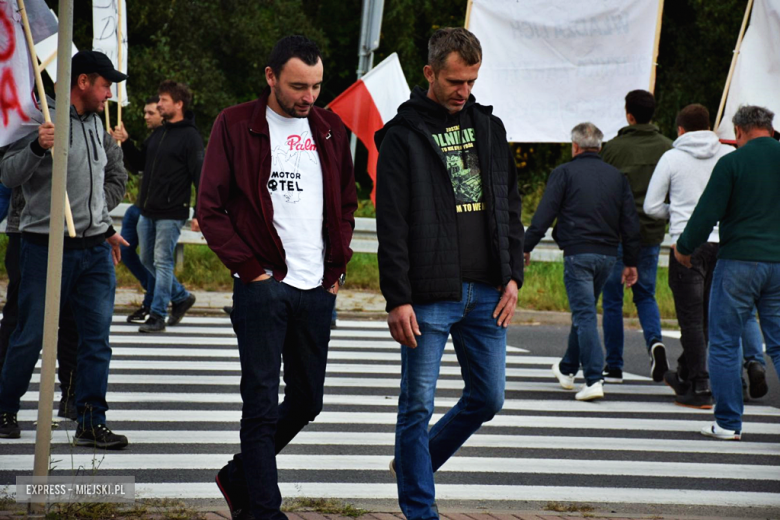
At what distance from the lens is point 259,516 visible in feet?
14.9

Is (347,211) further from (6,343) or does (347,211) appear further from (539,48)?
(539,48)

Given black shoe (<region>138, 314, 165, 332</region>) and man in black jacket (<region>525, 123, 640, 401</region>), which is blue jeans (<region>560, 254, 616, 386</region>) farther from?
black shoe (<region>138, 314, 165, 332</region>)

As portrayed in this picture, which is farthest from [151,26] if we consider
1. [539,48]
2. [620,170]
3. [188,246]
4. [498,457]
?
[498,457]

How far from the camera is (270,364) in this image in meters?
4.65

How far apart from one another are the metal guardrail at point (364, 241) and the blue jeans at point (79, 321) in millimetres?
7174

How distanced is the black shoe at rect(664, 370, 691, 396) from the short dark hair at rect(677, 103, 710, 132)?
6.21ft

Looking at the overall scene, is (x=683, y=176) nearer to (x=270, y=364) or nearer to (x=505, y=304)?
(x=505, y=304)

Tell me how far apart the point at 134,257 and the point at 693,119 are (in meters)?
5.66

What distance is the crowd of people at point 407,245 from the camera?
4633 millimetres

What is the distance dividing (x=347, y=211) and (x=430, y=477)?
3.96 ft

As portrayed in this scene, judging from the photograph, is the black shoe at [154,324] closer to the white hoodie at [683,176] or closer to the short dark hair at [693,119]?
the white hoodie at [683,176]

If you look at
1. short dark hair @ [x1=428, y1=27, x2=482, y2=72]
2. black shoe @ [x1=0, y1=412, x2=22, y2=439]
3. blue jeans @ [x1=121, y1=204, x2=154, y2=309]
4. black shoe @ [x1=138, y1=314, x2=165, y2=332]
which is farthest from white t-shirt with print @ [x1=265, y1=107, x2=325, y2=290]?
blue jeans @ [x1=121, y1=204, x2=154, y2=309]

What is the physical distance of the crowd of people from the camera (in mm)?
4633

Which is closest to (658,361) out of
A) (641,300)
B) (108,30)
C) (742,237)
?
(641,300)
